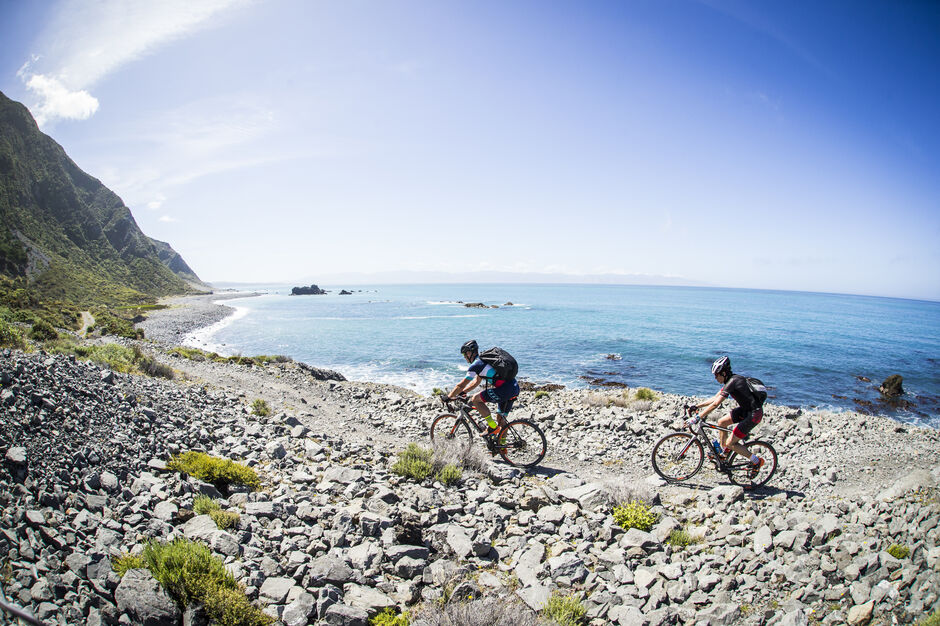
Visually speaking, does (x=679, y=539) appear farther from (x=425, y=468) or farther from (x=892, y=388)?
(x=892, y=388)

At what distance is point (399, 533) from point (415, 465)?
2.54 meters

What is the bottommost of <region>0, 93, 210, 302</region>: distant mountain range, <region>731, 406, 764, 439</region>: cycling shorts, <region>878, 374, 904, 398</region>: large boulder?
<region>878, 374, 904, 398</region>: large boulder

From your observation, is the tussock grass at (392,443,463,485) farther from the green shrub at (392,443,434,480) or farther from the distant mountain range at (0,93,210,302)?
the distant mountain range at (0,93,210,302)

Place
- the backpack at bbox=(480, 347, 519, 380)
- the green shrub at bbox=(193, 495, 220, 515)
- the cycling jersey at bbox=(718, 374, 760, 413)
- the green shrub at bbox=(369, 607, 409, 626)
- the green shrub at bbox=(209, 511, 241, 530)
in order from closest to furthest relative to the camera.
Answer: the green shrub at bbox=(369, 607, 409, 626), the green shrub at bbox=(209, 511, 241, 530), the green shrub at bbox=(193, 495, 220, 515), the cycling jersey at bbox=(718, 374, 760, 413), the backpack at bbox=(480, 347, 519, 380)

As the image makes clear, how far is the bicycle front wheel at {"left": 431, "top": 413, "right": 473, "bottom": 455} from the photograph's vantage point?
962 centimetres

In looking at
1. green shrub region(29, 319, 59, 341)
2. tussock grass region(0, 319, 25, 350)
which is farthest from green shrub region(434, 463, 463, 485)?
green shrub region(29, 319, 59, 341)

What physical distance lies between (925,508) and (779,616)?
139 inches

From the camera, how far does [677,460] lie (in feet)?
31.4

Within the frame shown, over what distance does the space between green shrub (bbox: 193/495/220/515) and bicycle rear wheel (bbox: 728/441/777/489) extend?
10.7 meters

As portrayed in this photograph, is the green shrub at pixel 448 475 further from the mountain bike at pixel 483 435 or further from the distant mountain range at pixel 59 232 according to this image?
the distant mountain range at pixel 59 232

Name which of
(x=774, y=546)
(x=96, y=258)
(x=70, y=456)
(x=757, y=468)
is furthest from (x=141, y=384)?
(x=96, y=258)

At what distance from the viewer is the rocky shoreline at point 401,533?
4.48 m

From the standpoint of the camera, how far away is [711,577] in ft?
17.8

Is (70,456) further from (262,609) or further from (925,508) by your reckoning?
(925,508)
